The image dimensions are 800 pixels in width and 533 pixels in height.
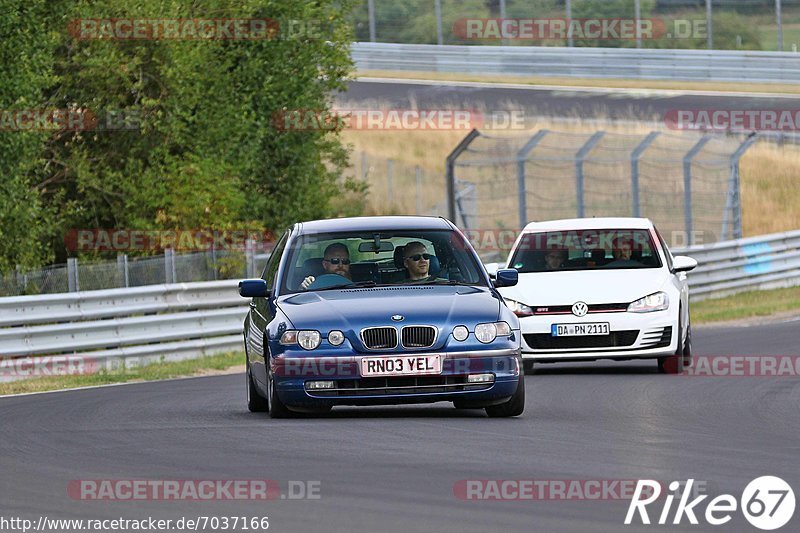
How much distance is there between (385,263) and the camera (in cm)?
1284

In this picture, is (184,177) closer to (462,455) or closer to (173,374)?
(173,374)

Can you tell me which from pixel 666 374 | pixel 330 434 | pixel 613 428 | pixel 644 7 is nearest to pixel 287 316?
pixel 330 434

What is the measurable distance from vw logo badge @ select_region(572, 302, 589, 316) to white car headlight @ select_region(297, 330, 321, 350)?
547cm

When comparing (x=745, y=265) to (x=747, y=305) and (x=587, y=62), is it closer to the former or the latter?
(x=747, y=305)

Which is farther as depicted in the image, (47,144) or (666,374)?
(47,144)

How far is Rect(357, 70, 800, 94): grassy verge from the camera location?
48344 millimetres

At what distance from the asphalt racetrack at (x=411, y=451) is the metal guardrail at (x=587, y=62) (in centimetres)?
3245

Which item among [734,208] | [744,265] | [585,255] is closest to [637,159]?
[744,265]

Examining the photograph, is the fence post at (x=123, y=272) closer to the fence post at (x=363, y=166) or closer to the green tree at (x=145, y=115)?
the green tree at (x=145, y=115)

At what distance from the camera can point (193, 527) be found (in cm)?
749

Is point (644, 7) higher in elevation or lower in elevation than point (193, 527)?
higher

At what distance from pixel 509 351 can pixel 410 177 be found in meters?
38.7

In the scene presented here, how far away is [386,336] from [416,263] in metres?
1.10

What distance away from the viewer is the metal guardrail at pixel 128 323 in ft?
65.3
